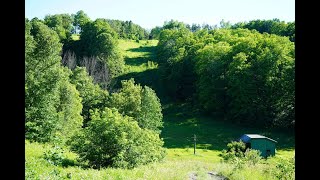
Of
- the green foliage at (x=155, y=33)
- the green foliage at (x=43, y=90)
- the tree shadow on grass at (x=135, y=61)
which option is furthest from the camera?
the green foliage at (x=155, y=33)

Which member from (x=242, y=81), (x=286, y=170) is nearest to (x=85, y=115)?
(x=242, y=81)

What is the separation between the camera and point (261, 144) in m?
39.1

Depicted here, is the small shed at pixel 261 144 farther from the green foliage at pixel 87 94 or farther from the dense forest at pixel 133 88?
the green foliage at pixel 87 94

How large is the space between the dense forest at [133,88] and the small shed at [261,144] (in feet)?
34.3

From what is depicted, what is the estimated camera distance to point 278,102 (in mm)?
54875

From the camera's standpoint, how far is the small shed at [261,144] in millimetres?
38531

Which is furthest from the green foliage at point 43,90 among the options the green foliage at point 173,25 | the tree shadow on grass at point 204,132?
the green foliage at point 173,25

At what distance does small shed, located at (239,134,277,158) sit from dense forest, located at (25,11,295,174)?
10.4 metres

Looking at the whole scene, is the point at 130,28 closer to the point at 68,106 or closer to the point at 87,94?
the point at 87,94

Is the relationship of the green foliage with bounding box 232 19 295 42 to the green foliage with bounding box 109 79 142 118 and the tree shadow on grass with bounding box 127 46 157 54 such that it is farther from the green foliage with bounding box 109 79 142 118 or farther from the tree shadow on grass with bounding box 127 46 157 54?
the green foliage with bounding box 109 79 142 118

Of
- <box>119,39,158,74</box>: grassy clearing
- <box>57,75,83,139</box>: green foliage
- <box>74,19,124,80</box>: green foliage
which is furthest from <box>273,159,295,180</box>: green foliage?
<box>119,39,158,74</box>: grassy clearing
